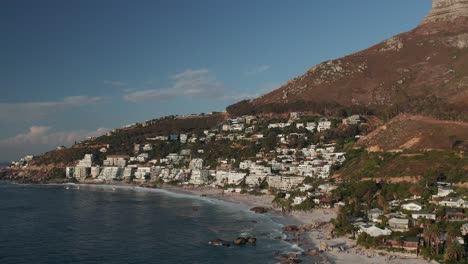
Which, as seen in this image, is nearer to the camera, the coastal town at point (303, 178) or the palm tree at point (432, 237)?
the palm tree at point (432, 237)

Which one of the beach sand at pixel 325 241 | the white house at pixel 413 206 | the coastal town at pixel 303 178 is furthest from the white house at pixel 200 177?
the white house at pixel 413 206

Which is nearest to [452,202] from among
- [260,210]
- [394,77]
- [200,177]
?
[260,210]

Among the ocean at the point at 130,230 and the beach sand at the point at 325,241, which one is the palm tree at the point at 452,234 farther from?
the ocean at the point at 130,230

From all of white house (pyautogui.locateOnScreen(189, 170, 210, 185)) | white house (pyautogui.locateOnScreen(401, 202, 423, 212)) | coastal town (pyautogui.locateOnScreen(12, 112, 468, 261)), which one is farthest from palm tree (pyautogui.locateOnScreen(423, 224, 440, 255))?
white house (pyautogui.locateOnScreen(189, 170, 210, 185))

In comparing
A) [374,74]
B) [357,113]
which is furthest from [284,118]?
[374,74]

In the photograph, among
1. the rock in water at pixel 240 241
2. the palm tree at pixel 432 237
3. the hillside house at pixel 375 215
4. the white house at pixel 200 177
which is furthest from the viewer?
the white house at pixel 200 177

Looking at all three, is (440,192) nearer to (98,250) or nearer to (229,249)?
(229,249)
